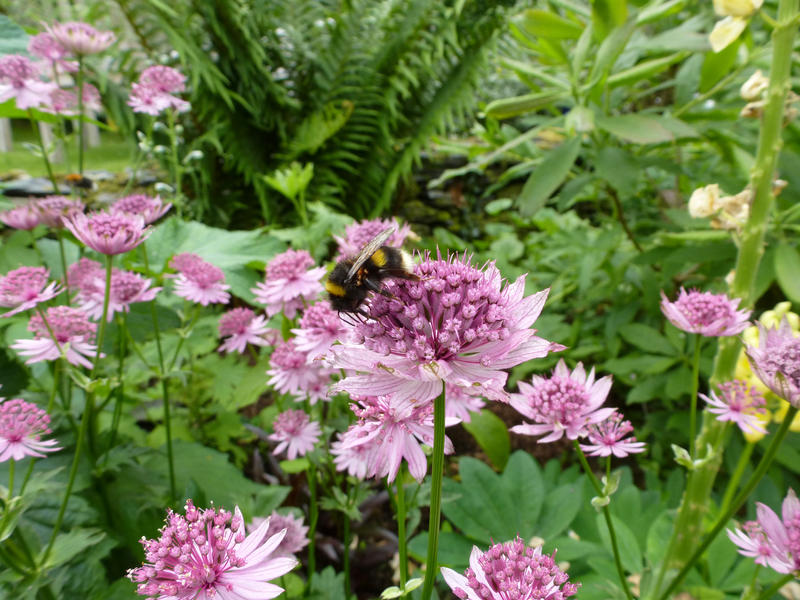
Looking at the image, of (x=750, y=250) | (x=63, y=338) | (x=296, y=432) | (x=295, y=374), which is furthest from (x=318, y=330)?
(x=750, y=250)

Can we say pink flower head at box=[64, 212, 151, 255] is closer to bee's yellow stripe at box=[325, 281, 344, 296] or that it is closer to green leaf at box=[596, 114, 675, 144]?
bee's yellow stripe at box=[325, 281, 344, 296]

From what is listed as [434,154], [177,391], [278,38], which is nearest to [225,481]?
[177,391]

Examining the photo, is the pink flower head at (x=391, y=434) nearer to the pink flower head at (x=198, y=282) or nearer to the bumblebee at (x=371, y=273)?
the bumblebee at (x=371, y=273)

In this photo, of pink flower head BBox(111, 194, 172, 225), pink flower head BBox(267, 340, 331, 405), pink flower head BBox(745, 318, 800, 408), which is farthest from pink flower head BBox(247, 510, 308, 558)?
pink flower head BBox(745, 318, 800, 408)

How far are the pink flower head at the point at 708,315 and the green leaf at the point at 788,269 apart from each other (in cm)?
49

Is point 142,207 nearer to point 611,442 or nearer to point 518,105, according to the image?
point 518,105

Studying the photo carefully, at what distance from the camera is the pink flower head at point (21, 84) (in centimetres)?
117

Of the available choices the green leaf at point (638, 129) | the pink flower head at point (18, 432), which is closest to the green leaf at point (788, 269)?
the green leaf at point (638, 129)

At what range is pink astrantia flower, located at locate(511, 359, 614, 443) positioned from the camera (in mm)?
712

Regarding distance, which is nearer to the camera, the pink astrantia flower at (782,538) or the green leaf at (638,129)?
the pink astrantia flower at (782,538)

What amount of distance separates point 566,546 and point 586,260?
1049mm

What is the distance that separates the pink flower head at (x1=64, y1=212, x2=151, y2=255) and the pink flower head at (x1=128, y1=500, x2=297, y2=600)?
1.68 ft

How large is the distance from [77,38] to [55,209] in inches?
19.1

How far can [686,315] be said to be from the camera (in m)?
0.81
